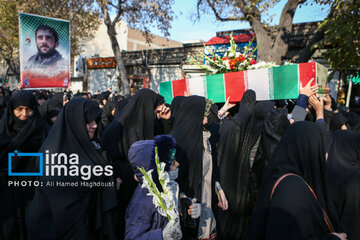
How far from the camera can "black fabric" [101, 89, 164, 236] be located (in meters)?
2.60

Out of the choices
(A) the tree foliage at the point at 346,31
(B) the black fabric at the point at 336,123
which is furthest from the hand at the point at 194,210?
(A) the tree foliage at the point at 346,31

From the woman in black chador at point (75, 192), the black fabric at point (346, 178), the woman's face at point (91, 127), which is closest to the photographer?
the black fabric at point (346, 178)

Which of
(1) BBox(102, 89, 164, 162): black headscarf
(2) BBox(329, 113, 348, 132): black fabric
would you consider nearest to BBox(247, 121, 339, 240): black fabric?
(1) BBox(102, 89, 164, 162): black headscarf

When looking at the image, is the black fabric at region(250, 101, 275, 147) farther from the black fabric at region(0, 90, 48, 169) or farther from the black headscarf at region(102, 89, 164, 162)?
the black fabric at region(0, 90, 48, 169)

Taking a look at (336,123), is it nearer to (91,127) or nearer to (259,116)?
(259,116)

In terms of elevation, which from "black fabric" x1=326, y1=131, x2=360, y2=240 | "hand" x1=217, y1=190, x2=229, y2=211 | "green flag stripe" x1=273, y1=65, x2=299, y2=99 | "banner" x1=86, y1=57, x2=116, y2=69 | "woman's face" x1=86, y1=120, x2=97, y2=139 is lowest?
"hand" x1=217, y1=190, x2=229, y2=211

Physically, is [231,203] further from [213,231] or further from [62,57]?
[62,57]

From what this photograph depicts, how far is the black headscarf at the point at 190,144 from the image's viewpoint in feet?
9.14

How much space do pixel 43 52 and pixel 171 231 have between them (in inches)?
236

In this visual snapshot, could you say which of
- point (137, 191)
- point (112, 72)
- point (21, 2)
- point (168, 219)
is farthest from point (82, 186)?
point (112, 72)

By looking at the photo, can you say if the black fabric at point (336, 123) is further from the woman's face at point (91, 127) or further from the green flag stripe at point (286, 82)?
the woman's face at point (91, 127)

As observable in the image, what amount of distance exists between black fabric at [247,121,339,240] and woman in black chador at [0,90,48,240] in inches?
82.4

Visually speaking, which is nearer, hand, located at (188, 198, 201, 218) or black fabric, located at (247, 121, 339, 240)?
black fabric, located at (247, 121, 339, 240)

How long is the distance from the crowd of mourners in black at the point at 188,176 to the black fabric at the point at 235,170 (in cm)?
1
